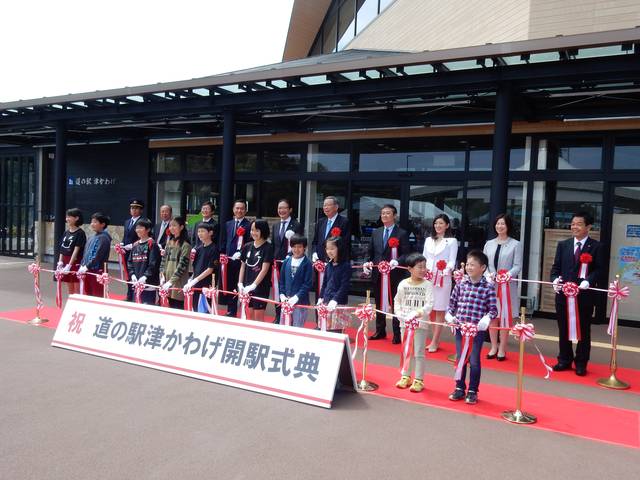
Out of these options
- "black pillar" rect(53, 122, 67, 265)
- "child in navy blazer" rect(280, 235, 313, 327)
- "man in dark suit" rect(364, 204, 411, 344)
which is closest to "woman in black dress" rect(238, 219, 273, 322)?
"child in navy blazer" rect(280, 235, 313, 327)

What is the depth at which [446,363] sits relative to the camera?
18.4 ft

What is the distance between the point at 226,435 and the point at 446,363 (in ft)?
9.60

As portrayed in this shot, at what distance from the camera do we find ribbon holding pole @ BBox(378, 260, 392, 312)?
615 cm

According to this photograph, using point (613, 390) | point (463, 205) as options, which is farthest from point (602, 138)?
point (613, 390)

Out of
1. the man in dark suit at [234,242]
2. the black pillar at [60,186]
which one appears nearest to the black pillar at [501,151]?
the man in dark suit at [234,242]

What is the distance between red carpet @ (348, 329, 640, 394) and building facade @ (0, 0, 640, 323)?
157cm

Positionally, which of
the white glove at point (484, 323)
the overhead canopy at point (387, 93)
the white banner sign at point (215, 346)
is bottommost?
the white banner sign at point (215, 346)

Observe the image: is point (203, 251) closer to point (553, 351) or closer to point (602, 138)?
point (553, 351)

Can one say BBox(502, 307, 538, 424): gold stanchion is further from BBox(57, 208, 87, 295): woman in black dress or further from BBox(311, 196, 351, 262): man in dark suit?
BBox(57, 208, 87, 295): woman in black dress

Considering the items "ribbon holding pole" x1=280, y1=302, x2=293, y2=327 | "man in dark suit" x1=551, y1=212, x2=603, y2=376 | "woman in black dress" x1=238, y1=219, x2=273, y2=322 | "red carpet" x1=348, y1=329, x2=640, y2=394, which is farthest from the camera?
"woman in black dress" x1=238, y1=219, x2=273, y2=322

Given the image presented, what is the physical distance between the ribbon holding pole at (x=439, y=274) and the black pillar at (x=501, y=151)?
0.86 m

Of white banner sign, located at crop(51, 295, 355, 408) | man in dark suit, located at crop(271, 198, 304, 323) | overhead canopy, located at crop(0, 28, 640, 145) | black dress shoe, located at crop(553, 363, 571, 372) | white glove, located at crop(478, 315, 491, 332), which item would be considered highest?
overhead canopy, located at crop(0, 28, 640, 145)

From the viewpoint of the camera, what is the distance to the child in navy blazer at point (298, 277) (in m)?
5.57

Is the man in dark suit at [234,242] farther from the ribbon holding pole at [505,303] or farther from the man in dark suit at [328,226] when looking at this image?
the ribbon holding pole at [505,303]
